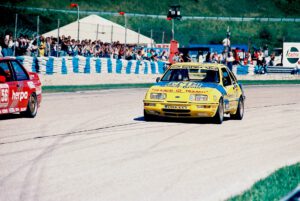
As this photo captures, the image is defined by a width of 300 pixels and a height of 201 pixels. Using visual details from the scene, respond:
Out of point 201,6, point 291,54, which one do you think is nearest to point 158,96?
point 291,54

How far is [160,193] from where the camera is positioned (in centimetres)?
674

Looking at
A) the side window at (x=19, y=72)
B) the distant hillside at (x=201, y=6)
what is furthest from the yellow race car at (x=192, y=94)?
the distant hillside at (x=201, y=6)

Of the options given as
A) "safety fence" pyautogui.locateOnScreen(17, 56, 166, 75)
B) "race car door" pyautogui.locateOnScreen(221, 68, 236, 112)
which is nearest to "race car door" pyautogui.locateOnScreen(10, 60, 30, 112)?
"race car door" pyautogui.locateOnScreen(221, 68, 236, 112)

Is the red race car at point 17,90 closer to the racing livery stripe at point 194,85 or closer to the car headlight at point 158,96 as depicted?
the car headlight at point 158,96

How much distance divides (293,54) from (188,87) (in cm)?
4309

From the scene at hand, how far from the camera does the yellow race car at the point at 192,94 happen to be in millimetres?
13922

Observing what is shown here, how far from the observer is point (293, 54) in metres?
55.9

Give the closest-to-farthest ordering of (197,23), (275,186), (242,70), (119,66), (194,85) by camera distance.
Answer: (275,186)
(194,85)
(119,66)
(242,70)
(197,23)

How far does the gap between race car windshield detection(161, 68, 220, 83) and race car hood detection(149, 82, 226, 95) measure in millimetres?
343

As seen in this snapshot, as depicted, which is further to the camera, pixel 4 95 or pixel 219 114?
pixel 219 114

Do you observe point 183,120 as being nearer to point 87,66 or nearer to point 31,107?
point 31,107

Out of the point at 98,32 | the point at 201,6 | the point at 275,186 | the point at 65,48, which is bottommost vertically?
the point at 275,186

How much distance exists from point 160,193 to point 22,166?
2.09 m

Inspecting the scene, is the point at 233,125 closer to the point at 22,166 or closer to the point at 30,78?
the point at 30,78
